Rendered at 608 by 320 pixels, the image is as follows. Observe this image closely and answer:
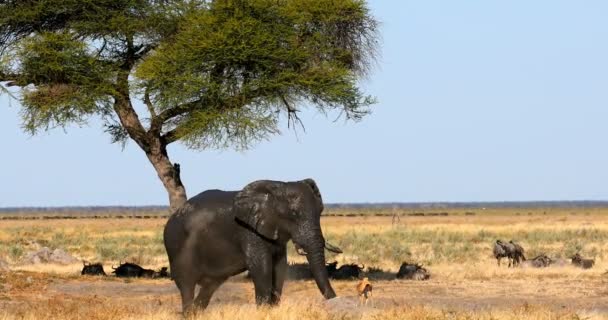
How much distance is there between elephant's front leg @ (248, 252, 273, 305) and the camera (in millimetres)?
16781

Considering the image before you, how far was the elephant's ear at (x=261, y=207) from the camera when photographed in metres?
16.8

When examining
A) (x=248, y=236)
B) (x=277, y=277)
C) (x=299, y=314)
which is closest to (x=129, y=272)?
(x=277, y=277)

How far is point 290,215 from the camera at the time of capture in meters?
16.8

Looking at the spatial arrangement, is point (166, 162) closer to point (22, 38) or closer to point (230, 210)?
point (22, 38)

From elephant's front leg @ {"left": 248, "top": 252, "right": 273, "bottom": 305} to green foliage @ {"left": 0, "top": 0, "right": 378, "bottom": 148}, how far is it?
10231 millimetres

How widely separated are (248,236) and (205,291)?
132 centimetres

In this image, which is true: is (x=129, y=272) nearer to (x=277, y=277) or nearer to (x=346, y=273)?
(x=346, y=273)

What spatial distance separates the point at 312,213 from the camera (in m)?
16.6

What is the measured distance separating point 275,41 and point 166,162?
392 centimetres

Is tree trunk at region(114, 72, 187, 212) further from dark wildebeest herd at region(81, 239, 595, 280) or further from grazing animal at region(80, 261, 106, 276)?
grazing animal at region(80, 261, 106, 276)

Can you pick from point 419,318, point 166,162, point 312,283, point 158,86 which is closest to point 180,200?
point 166,162

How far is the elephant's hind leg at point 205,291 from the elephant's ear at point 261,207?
4.17 ft

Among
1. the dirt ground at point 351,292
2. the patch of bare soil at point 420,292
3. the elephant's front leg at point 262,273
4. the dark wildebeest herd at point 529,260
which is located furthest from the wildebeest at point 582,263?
the elephant's front leg at point 262,273

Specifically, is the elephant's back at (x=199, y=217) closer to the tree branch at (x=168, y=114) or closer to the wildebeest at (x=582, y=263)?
the tree branch at (x=168, y=114)
